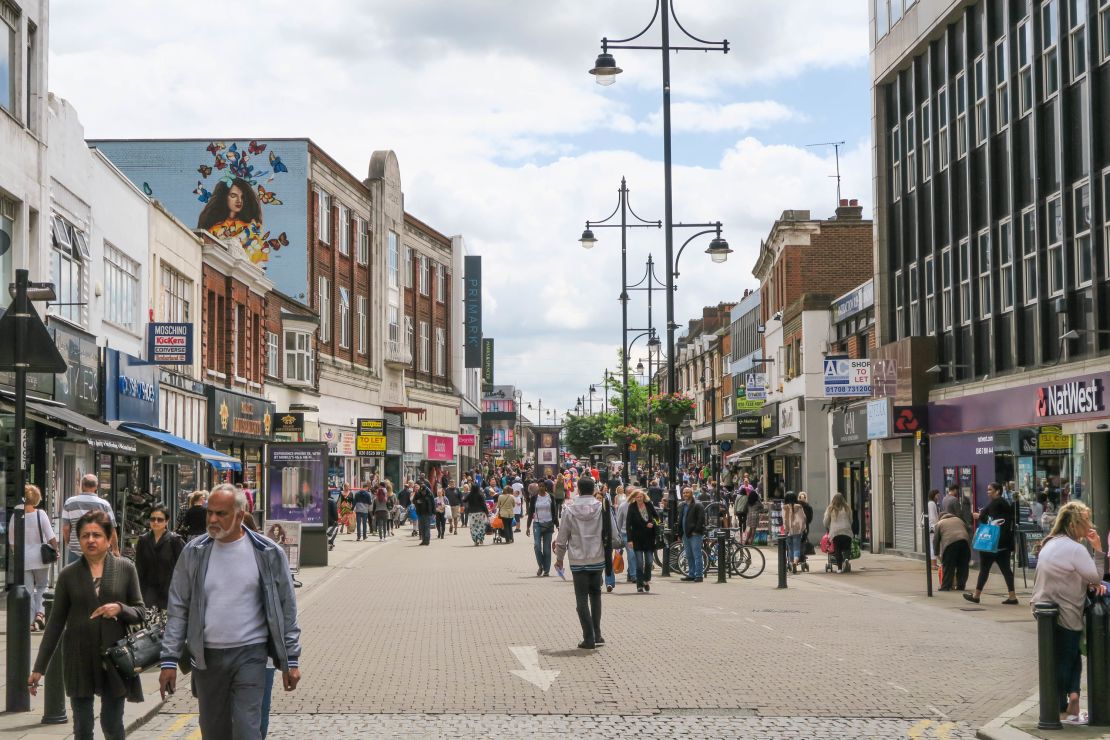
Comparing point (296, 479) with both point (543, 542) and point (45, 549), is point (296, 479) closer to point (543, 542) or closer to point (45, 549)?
point (543, 542)

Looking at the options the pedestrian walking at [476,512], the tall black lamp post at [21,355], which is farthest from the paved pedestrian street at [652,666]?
the pedestrian walking at [476,512]

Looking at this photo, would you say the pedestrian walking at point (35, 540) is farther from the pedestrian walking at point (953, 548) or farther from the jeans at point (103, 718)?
the pedestrian walking at point (953, 548)

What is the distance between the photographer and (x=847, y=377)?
33719 millimetres

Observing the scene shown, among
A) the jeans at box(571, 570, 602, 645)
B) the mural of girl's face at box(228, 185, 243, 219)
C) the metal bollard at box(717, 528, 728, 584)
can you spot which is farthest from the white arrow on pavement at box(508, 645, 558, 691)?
the mural of girl's face at box(228, 185, 243, 219)

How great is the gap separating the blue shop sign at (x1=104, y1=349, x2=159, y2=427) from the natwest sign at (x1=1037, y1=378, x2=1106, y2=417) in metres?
17.6

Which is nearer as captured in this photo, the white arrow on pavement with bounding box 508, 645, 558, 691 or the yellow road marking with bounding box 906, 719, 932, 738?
the yellow road marking with bounding box 906, 719, 932, 738

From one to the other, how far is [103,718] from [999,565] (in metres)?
16.0

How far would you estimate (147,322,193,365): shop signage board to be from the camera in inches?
1216

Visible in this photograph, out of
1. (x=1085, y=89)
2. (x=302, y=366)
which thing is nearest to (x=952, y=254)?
(x=1085, y=89)

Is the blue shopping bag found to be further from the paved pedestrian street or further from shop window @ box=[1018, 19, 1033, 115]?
shop window @ box=[1018, 19, 1033, 115]

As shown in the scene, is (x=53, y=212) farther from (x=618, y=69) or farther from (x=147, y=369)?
(x=618, y=69)

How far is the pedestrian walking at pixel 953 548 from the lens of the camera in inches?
922

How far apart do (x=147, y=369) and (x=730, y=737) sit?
2385 centimetres

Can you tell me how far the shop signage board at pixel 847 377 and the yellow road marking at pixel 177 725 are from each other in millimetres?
24522
